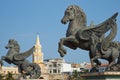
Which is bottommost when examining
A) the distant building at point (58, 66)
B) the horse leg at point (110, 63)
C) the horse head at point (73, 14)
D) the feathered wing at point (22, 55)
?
the horse leg at point (110, 63)

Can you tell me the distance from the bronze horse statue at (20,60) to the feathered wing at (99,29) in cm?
941

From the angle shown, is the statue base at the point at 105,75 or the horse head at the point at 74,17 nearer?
the statue base at the point at 105,75

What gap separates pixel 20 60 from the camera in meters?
21.4

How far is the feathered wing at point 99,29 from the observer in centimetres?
1232

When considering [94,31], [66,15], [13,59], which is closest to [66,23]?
[66,15]

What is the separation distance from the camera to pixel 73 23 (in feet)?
42.1

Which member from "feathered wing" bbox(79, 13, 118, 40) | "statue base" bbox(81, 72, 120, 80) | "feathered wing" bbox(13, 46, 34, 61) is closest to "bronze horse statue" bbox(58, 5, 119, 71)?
"feathered wing" bbox(79, 13, 118, 40)

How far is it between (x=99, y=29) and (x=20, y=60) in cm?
971

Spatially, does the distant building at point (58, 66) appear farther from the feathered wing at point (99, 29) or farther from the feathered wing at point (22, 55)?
the feathered wing at point (99, 29)

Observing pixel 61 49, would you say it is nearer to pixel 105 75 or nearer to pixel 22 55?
pixel 105 75

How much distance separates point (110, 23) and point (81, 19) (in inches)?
44.9

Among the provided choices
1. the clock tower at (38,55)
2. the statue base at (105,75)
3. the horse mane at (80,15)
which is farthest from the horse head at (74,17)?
the clock tower at (38,55)

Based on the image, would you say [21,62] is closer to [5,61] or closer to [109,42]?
[5,61]

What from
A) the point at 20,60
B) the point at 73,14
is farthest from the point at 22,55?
the point at 73,14
